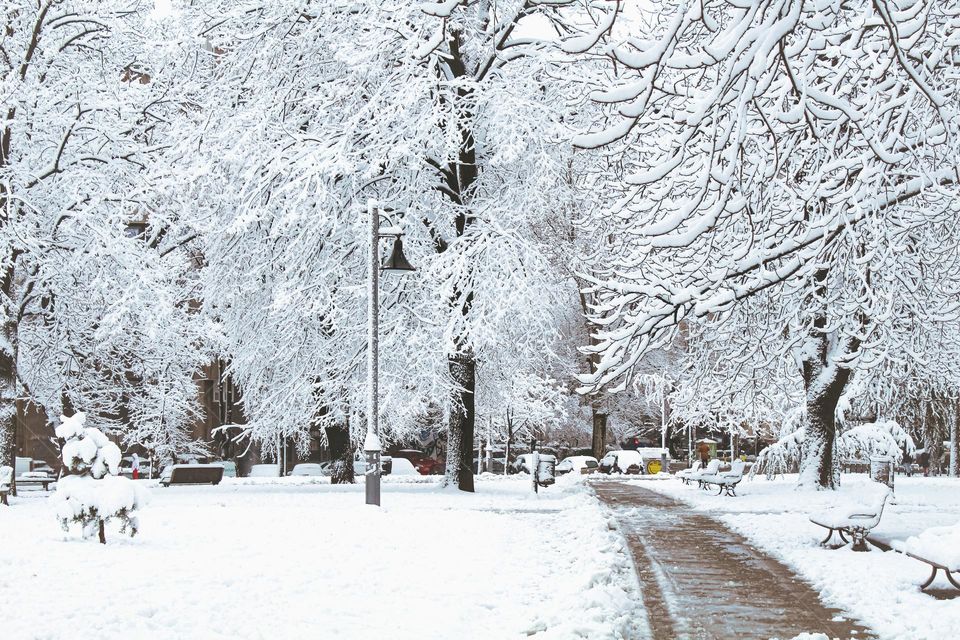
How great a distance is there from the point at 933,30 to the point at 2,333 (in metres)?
21.7

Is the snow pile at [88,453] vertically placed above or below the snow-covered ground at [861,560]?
above

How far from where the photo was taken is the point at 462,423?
82.3 feet

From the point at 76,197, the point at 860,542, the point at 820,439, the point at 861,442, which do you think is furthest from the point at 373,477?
the point at 861,442

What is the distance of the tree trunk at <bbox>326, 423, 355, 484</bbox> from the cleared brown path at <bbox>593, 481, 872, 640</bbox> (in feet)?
44.7

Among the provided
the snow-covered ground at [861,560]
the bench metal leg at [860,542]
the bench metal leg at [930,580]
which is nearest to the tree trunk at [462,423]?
the snow-covered ground at [861,560]

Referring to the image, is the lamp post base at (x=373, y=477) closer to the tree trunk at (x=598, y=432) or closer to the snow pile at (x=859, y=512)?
the snow pile at (x=859, y=512)

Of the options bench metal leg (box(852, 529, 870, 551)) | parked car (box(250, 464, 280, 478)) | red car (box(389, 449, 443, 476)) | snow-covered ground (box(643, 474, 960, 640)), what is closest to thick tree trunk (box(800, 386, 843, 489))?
snow-covered ground (box(643, 474, 960, 640))

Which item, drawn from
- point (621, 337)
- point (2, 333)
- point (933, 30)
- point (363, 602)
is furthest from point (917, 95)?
point (2, 333)

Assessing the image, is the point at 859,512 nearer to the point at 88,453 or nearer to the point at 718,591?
the point at 718,591

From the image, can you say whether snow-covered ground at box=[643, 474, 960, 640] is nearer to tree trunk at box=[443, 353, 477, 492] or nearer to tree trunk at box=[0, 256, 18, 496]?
tree trunk at box=[443, 353, 477, 492]

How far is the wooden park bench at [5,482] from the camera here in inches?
885

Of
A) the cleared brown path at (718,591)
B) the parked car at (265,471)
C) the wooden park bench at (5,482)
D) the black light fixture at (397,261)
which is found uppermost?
the black light fixture at (397,261)

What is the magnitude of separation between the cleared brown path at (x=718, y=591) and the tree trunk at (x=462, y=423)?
303 inches

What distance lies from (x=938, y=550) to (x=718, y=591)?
2.10 metres
